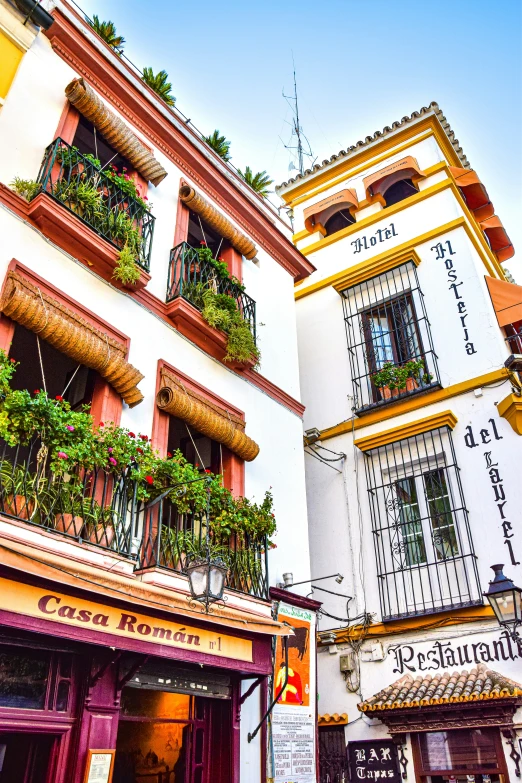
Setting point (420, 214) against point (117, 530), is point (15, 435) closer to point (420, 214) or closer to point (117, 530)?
point (117, 530)

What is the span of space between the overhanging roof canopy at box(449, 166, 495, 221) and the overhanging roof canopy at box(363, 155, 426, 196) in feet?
2.46

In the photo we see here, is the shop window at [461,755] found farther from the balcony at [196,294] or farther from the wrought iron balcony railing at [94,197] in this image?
the wrought iron balcony railing at [94,197]

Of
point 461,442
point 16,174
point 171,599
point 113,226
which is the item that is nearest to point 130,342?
point 113,226

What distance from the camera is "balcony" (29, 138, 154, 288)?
7137 mm

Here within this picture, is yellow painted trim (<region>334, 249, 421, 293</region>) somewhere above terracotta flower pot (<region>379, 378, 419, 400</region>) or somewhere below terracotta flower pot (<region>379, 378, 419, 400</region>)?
above

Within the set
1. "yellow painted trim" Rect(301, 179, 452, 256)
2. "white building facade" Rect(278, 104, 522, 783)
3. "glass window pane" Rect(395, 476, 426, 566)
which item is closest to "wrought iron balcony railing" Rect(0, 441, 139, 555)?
"white building facade" Rect(278, 104, 522, 783)

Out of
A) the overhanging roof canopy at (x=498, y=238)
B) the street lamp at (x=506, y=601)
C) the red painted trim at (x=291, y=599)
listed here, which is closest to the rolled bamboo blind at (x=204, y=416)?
the red painted trim at (x=291, y=599)

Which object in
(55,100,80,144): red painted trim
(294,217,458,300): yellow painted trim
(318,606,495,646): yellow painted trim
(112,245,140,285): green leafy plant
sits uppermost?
(294,217,458,300): yellow painted trim

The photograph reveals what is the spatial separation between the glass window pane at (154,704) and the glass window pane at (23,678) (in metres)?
1.15

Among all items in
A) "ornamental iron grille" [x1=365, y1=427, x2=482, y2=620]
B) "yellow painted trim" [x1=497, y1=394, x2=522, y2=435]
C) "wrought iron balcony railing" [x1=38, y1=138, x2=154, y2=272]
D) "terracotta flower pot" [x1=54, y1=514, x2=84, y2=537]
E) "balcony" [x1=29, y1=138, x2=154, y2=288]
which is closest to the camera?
"terracotta flower pot" [x1=54, y1=514, x2=84, y2=537]

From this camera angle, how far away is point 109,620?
536 centimetres

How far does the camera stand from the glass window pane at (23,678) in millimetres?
5141

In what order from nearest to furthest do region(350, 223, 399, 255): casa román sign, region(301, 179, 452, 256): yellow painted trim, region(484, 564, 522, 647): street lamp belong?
region(484, 564, 522, 647): street lamp
region(301, 179, 452, 256): yellow painted trim
region(350, 223, 399, 255): casa román sign

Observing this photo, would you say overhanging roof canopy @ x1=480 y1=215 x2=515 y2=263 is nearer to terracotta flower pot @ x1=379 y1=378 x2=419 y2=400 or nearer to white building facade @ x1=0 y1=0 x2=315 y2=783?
terracotta flower pot @ x1=379 y1=378 x2=419 y2=400
